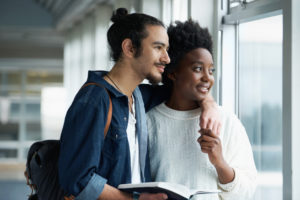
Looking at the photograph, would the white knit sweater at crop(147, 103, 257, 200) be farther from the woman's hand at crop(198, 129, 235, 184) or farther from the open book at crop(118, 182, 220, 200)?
the open book at crop(118, 182, 220, 200)

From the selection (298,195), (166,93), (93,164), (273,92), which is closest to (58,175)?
(93,164)

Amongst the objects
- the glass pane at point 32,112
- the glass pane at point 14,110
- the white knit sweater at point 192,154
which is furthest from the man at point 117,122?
the glass pane at point 14,110

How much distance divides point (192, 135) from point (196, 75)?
31 centimetres

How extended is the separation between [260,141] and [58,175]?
5.21 ft

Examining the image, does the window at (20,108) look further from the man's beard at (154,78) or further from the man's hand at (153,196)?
the man's hand at (153,196)

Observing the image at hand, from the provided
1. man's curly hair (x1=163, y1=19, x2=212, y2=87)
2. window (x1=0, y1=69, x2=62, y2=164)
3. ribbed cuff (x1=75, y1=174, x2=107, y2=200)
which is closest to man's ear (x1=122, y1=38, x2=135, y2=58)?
man's curly hair (x1=163, y1=19, x2=212, y2=87)

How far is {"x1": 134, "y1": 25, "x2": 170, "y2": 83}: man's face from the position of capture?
233 centimetres

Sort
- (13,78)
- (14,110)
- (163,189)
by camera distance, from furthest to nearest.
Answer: (13,78) → (14,110) → (163,189)

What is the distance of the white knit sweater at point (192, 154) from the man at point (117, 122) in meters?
0.12

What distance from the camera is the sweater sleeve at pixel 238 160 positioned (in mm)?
2320

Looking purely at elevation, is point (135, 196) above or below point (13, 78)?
below

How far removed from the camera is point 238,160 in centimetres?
236

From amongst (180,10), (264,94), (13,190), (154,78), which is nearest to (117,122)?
(154,78)

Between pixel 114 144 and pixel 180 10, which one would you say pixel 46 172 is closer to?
pixel 114 144
